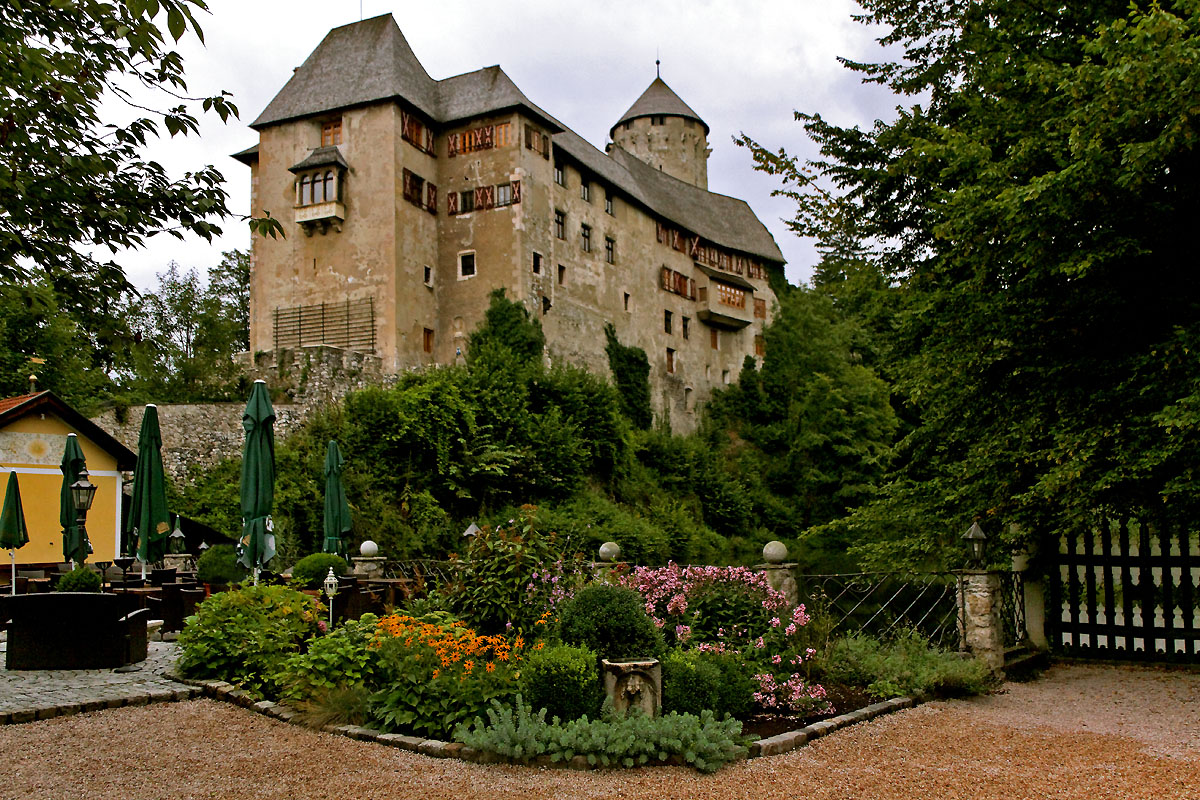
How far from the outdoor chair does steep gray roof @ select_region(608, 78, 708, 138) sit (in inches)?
1931

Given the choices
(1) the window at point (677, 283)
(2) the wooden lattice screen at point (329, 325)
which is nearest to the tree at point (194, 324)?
(2) the wooden lattice screen at point (329, 325)

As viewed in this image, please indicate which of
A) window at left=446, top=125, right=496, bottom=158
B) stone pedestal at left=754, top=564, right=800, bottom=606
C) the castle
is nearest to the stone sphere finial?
stone pedestal at left=754, top=564, right=800, bottom=606

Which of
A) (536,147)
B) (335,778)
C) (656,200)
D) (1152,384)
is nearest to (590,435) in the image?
(536,147)

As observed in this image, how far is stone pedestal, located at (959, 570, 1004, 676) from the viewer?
9633 mm

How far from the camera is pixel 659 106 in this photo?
54594 millimetres

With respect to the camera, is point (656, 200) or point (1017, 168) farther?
point (656, 200)

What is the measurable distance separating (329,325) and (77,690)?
23978mm

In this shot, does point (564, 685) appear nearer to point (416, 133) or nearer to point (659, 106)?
point (416, 133)

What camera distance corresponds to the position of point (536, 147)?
33844 millimetres

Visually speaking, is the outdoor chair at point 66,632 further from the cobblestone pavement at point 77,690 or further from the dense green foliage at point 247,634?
the dense green foliage at point 247,634

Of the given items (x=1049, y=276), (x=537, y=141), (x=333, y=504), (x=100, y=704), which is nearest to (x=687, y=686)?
(x=100, y=704)

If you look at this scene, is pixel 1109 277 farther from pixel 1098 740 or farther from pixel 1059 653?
pixel 1098 740

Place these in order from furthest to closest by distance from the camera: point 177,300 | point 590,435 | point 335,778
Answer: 1. point 177,300
2. point 590,435
3. point 335,778

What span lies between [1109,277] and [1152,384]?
5.46ft
